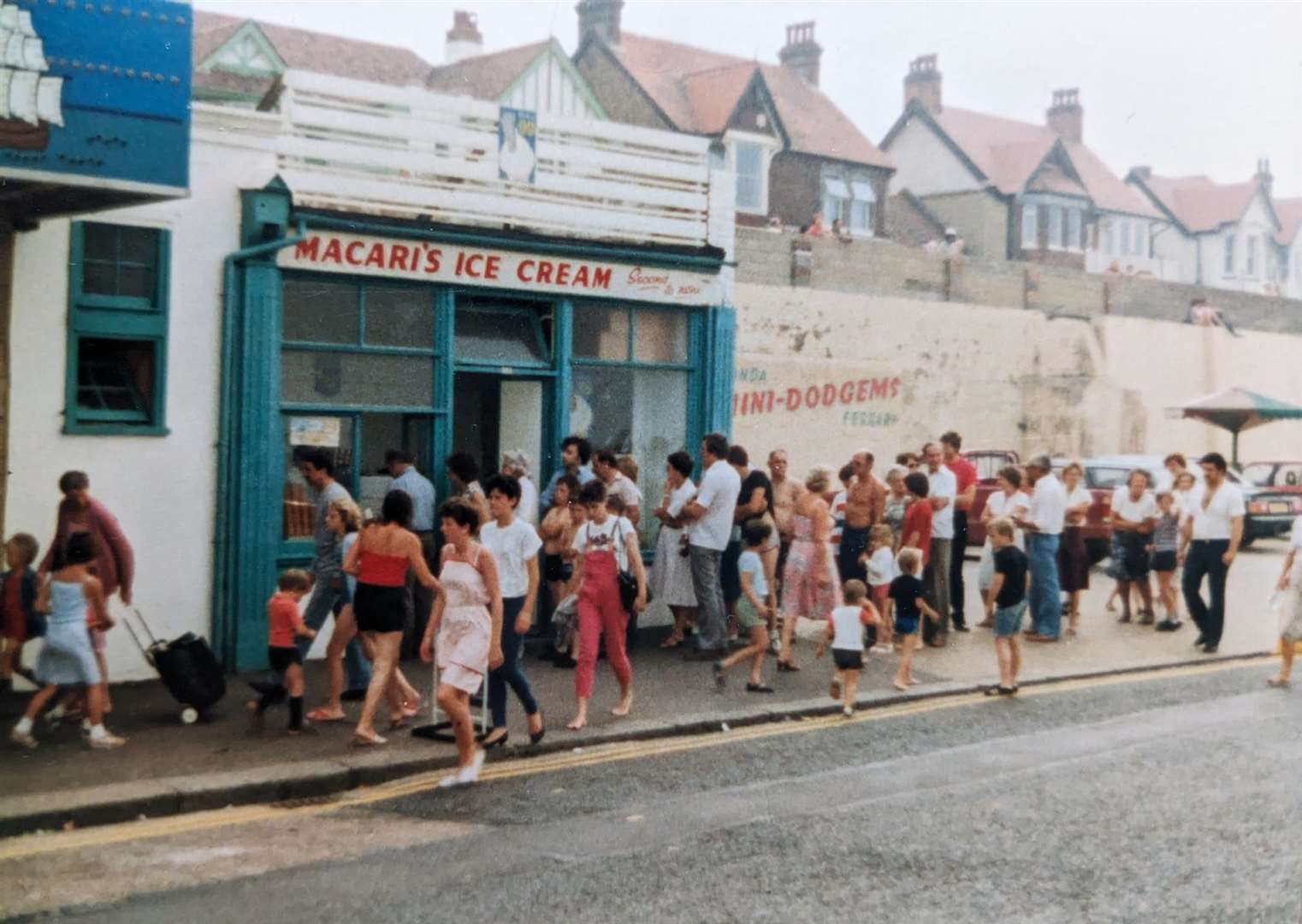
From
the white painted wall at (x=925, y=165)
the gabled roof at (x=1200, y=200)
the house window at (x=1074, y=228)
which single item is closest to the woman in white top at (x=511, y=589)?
the white painted wall at (x=925, y=165)

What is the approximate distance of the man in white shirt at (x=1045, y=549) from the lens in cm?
1459

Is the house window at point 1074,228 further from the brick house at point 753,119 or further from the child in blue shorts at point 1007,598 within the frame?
the child in blue shorts at point 1007,598

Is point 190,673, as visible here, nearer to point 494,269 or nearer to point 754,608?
point 754,608

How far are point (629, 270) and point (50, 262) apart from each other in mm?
5381

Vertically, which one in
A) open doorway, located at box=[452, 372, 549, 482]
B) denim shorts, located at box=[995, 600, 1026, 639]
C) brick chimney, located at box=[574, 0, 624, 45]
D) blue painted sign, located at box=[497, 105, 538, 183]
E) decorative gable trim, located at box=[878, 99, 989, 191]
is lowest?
denim shorts, located at box=[995, 600, 1026, 639]

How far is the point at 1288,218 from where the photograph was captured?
69.0 metres

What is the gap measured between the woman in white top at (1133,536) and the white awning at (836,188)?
29.4 meters

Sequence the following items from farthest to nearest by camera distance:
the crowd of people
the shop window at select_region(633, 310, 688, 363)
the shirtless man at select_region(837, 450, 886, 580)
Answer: the shop window at select_region(633, 310, 688, 363) < the shirtless man at select_region(837, 450, 886, 580) < the crowd of people

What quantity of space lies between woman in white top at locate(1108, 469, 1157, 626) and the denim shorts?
478 cm

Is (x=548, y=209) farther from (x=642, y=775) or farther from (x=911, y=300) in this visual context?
(x=911, y=300)

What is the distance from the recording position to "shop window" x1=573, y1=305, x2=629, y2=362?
14117 millimetres

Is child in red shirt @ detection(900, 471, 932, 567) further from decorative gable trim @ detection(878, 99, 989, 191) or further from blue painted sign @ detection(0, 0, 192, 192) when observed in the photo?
decorative gable trim @ detection(878, 99, 989, 191)

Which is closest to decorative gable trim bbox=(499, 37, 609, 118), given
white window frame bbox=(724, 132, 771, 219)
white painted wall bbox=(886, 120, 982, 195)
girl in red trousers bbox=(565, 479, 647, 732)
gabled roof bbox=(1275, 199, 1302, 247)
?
white window frame bbox=(724, 132, 771, 219)

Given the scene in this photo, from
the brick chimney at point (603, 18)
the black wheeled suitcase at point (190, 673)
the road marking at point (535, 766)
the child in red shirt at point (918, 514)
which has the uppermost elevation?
the brick chimney at point (603, 18)
